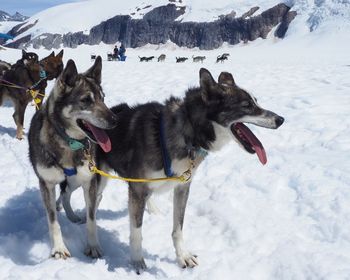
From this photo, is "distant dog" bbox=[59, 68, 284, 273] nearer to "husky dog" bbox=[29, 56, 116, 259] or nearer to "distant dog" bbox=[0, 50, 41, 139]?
"husky dog" bbox=[29, 56, 116, 259]

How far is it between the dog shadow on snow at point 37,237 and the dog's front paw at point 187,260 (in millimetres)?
210

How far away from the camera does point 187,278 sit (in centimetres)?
320

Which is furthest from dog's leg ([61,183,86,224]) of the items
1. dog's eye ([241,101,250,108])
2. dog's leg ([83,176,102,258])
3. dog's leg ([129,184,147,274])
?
dog's eye ([241,101,250,108])

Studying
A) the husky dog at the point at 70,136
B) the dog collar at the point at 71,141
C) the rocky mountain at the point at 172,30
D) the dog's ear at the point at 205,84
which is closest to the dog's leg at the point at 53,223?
the husky dog at the point at 70,136

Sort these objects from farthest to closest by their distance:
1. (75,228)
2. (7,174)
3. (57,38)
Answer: (57,38), (7,174), (75,228)

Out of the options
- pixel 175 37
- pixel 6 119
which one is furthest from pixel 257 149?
pixel 175 37

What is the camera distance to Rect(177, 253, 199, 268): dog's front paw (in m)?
3.36

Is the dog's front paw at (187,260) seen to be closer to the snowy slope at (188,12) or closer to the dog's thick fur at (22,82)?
the dog's thick fur at (22,82)

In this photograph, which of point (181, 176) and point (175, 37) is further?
point (175, 37)

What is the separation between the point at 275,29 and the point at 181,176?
75.4 meters

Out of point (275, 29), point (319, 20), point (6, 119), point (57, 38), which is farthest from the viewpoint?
point (57, 38)

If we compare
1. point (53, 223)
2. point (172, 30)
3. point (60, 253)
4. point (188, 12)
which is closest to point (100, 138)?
point (53, 223)

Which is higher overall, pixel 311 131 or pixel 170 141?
pixel 170 141

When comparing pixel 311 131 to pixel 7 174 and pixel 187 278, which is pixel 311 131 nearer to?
pixel 187 278
